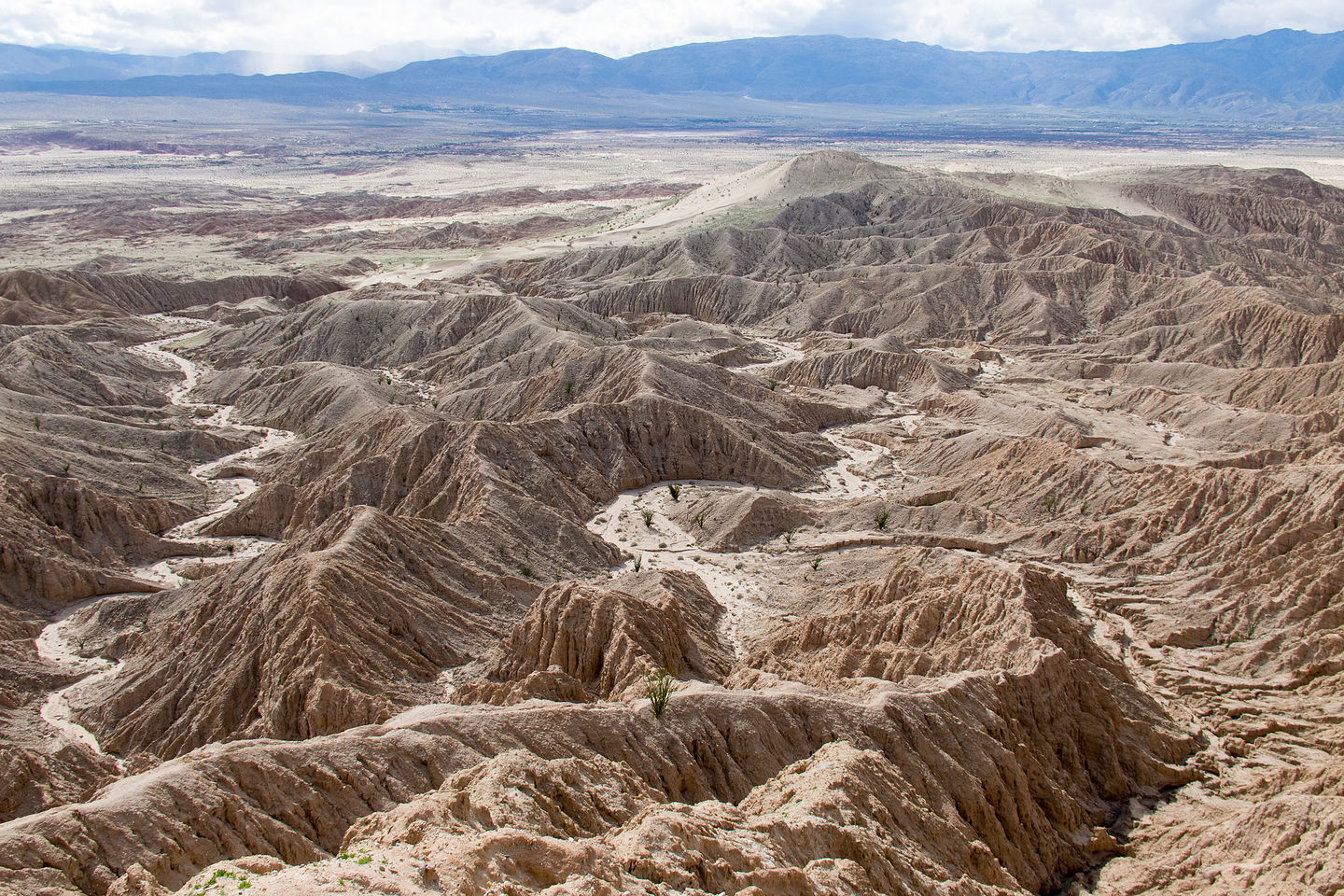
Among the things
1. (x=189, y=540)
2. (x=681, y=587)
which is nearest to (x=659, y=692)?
(x=681, y=587)

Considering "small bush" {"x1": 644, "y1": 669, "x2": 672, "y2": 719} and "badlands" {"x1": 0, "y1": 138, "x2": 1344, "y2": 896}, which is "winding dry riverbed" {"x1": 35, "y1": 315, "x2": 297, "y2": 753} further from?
"small bush" {"x1": 644, "y1": 669, "x2": 672, "y2": 719}

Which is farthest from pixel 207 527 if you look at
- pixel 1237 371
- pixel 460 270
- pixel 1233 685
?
pixel 460 270

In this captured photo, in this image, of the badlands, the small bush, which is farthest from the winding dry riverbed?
the small bush

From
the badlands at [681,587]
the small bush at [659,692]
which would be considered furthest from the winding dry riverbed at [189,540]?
the small bush at [659,692]

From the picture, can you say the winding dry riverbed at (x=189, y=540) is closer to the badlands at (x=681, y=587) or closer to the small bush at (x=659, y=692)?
the badlands at (x=681, y=587)

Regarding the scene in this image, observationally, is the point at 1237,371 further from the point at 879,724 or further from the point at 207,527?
the point at 207,527
